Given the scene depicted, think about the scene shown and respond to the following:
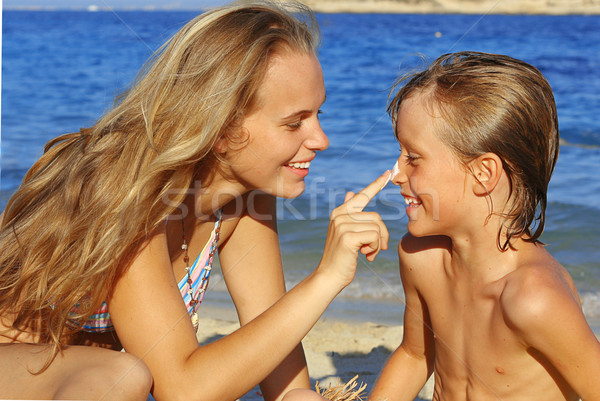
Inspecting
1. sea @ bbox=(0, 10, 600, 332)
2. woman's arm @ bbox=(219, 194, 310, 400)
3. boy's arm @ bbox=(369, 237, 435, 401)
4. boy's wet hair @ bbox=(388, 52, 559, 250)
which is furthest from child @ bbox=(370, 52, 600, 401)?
woman's arm @ bbox=(219, 194, 310, 400)

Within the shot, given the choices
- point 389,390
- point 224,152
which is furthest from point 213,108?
point 389,390

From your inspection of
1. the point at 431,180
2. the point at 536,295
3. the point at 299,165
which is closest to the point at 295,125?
the point at 299,165

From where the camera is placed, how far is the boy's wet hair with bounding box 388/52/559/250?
2.31 metres

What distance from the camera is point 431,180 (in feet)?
7.92

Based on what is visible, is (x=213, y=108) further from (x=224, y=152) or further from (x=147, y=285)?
(x=147, y=285)

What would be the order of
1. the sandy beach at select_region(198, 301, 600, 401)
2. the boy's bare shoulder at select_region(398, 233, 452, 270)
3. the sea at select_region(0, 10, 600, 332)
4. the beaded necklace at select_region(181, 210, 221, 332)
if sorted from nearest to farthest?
the boy's bare shoulder at select_region(398, 233, 452, 270)
the beaded necklace at select_region(181, 210, 221, 332)
the sandy beach at select_region(198, 301, 600, 401)
the sea at select_region(0, 10, 600, 332)

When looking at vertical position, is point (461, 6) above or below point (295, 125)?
below

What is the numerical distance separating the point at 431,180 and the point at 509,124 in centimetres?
33

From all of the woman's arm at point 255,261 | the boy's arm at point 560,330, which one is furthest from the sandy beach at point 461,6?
the boy's arm at point 560,330

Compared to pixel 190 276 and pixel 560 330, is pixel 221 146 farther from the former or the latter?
pixel 560 330

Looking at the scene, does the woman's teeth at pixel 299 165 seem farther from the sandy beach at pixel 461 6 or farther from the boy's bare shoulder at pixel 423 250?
the sandy beach at pixel 461 6

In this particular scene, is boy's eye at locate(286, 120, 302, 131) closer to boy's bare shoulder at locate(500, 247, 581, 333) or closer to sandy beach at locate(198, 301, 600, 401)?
boy's bare shoulder at locate(500, 247, 581, 333)

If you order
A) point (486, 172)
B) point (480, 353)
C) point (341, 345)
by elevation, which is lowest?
point (341, 345)

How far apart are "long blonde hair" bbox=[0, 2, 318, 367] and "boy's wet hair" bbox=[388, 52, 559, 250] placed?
676 mm
